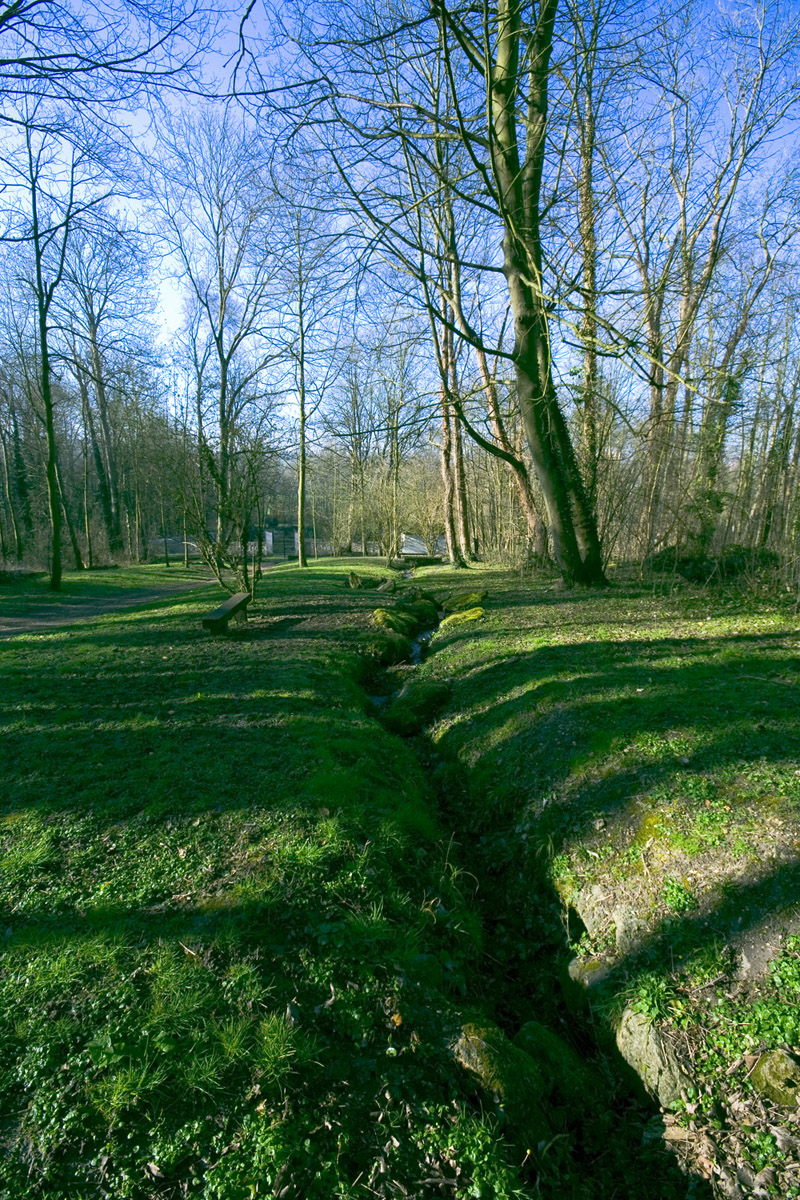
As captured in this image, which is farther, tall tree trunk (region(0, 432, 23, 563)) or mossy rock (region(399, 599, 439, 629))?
tall tree trunk (region(0, 432, 23, 563))

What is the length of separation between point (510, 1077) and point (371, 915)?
0.97 meters

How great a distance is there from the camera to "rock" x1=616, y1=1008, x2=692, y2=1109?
2.55 meters

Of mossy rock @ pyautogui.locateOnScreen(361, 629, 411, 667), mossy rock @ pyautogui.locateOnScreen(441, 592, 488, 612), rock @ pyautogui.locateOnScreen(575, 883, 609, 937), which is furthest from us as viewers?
mossy rock @ pyautogui.locateOnScreen(441, 592, 488, 612)

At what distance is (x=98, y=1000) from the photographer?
2.53 meters

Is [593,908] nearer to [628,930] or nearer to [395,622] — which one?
[628,930]

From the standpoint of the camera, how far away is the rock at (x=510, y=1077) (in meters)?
2.40

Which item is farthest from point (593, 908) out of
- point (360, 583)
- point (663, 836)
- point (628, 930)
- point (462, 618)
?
point (360, 583)

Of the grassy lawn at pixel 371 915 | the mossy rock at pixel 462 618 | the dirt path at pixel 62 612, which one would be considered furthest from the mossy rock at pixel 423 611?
the dirt path at pixel 62 612

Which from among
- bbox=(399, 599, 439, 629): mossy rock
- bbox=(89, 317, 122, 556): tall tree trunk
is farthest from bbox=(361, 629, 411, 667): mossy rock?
bbox=(89, 317, 122, 556): tall tree trunk

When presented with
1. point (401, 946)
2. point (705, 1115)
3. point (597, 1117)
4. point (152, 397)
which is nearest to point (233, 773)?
point (401, 946)

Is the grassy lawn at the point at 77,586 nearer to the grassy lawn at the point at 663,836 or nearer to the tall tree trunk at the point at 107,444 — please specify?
the tall tree trunk at the point at 107,444

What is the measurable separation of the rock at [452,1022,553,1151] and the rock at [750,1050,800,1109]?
0.87 m

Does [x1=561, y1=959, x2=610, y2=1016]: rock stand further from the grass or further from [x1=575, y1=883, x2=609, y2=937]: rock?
the grass

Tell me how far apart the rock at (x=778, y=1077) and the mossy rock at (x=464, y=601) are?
817cm
